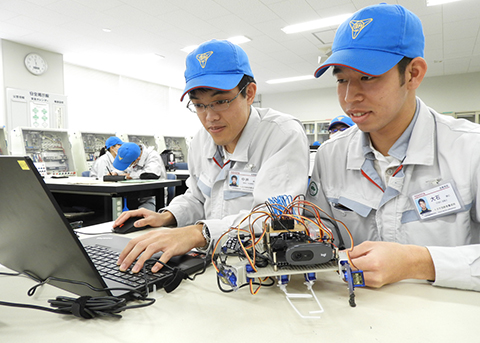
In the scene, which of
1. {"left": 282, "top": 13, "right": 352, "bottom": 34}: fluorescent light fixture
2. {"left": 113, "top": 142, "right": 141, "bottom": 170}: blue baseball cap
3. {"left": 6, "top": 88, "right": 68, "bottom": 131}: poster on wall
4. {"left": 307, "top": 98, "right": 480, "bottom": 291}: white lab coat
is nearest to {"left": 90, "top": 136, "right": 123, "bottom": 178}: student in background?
{"left": 113, "top": 142, "right": 141, "bottom": 170}: blue baseball cap

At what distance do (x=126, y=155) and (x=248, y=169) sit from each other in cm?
268

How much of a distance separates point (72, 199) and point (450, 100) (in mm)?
8548

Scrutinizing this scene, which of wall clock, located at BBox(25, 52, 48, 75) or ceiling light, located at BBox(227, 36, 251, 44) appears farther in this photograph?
wall clock, located at BBox(25, 52, 48, 75)

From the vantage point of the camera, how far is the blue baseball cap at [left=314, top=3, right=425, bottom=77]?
2.50ft

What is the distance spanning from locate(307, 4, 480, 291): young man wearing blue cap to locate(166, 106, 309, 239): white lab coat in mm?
182

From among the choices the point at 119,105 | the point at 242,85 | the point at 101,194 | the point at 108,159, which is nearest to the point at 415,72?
the point at 242,85

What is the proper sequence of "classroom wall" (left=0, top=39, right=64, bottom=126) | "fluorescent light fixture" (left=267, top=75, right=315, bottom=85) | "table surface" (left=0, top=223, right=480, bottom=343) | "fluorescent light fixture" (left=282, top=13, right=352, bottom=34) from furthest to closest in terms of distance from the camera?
"fluorescent light fixture" (left=267, top=75, right=315, bottom=85), "classroom wall" (left=0, top=39, right=64, bottom=126), "fluorescent light fixture" (left=282, top=13, right=352, bottom=34), "table surface" (left=0, top=223, right=480, bottom=343)

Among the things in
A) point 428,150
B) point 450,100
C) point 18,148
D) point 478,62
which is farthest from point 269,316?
point 450,100

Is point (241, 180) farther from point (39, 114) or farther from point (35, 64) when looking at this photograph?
point (35, 64)

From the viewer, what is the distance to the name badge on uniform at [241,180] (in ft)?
3.81

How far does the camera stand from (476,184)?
81 centimetres

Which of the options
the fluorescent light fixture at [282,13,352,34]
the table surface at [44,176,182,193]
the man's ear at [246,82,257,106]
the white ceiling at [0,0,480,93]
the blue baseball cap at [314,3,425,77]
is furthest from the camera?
the fluorescent light fixture at [282,13,352,34]

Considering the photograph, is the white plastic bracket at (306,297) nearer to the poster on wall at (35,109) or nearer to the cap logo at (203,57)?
the cap logo at (203,57)

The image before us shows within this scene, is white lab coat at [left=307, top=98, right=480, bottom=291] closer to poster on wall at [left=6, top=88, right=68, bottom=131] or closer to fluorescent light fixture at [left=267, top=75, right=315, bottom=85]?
poster on wall at [left=6, top=88, right=68, bottom=131]
